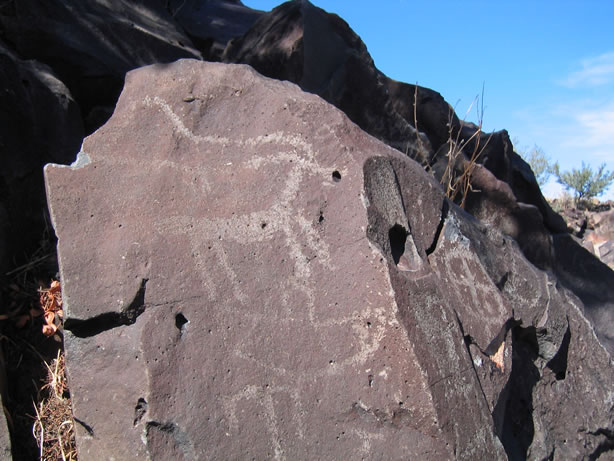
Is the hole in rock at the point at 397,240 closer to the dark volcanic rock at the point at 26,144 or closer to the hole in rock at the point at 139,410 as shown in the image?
the hole in rock at the point at 139,410

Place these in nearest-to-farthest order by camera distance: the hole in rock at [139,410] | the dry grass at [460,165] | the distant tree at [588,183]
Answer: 1. the hole in rock at [139,410]
2. the dry grass at [460,165]
3. the distant tree at [588,183]

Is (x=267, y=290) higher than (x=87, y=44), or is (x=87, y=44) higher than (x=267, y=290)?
(x=87, y=44)

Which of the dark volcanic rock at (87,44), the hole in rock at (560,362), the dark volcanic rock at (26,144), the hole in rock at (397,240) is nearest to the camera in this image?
the hole in rock at (397,240)

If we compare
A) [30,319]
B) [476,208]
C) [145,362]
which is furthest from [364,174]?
[476,208]

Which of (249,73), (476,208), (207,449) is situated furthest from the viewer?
(476,208)

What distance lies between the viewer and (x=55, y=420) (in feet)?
7.09

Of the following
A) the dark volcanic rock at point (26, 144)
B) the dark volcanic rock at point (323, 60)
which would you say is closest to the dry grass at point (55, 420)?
the dark volcanic rock at point (26, 144)

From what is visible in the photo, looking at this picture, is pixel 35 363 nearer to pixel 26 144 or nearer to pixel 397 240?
pixel 26 144

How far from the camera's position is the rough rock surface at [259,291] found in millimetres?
1722

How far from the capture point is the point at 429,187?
226cm

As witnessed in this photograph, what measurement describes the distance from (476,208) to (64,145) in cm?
283

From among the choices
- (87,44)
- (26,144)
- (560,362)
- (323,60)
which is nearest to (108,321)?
(26,144)

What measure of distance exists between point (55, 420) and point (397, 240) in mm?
1344

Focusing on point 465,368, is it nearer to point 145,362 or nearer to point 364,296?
point 364,296
